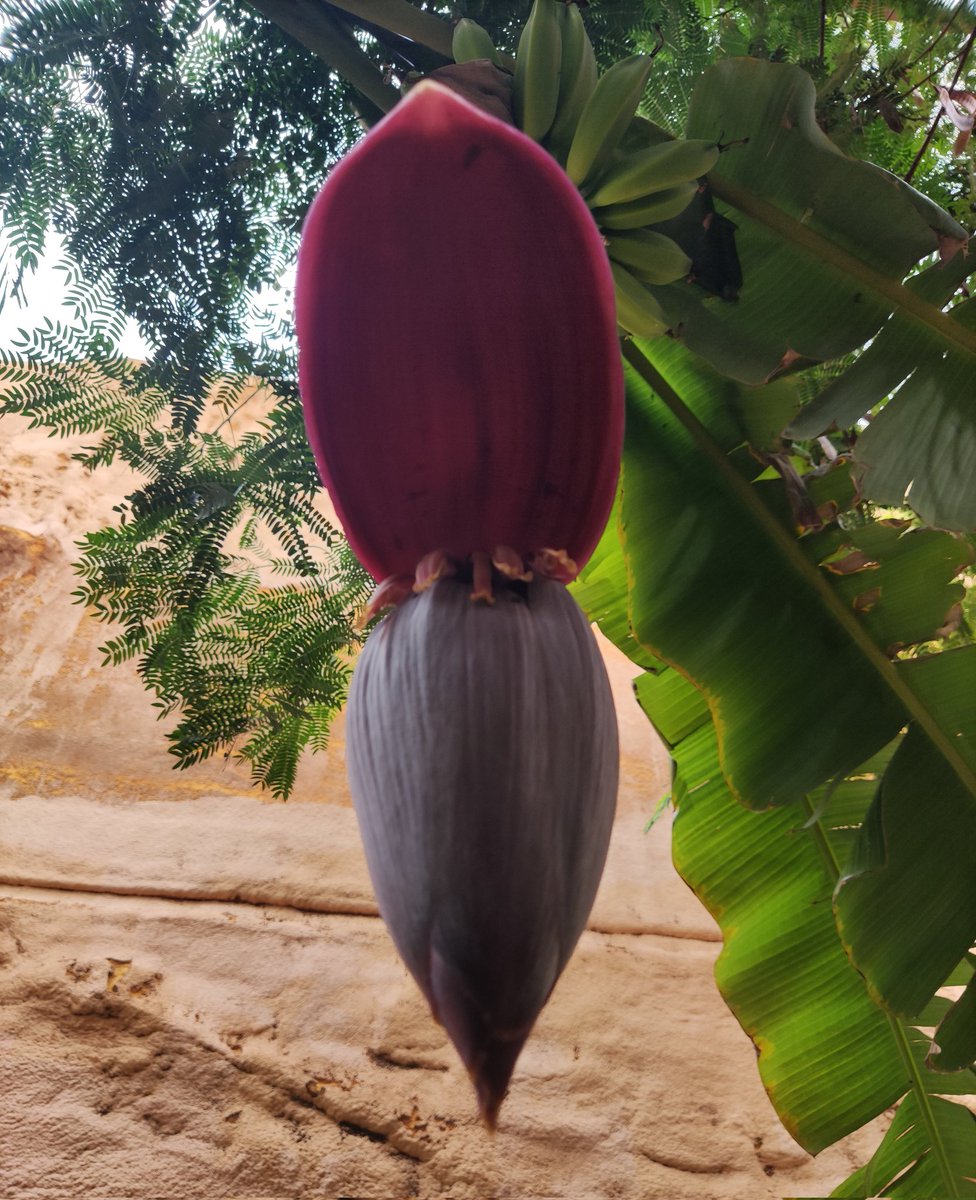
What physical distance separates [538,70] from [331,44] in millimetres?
146

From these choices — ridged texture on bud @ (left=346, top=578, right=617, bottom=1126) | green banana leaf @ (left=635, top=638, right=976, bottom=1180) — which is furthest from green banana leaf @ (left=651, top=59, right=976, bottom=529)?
ridged texture on bud @ (left=346, top=578, right=617, bottom=1126)

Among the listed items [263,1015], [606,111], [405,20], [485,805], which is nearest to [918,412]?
[606,111]

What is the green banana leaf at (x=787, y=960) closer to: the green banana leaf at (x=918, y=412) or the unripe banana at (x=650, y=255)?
the green banana leaf at (x=918, y=412)

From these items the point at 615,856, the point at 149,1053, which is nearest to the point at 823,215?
the point at 149,1053

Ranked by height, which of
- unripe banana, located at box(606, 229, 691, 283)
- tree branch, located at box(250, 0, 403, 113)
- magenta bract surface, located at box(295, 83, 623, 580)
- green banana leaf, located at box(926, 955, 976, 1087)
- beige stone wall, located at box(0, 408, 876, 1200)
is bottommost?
beige stone wall, located at box(0, 408, 876, 1200)

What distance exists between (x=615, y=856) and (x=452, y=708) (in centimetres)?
216

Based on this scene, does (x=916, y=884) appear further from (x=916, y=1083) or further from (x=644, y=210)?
(x=644, y=210)

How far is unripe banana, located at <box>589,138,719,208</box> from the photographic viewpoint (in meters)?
0.48

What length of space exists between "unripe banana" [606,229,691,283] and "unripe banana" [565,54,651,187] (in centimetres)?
4

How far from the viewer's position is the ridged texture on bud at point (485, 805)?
0.22 metres

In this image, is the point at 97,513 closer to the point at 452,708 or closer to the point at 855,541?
the point at 855,541

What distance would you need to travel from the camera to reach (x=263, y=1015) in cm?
172

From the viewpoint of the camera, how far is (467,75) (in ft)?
1.40

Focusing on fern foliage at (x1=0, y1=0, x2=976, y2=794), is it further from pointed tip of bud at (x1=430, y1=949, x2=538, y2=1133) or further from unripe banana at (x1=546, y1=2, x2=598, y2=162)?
pointed tip of bud at (x1=430, y1=949, x2=538, y2=1133)
